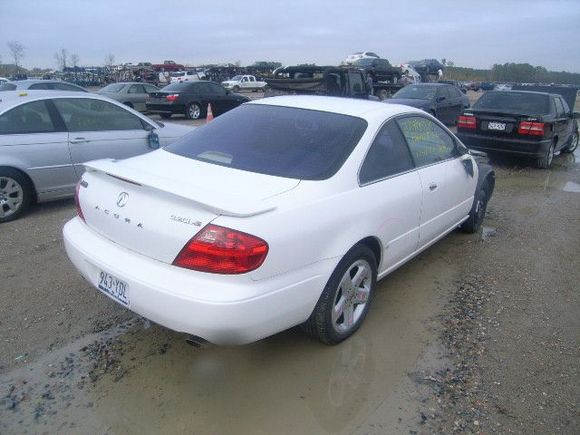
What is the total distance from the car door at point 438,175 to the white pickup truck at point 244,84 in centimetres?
3231

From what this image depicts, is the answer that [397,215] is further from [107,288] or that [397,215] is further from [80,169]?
[80,169]

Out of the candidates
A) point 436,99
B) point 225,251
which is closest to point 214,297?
point 225,251

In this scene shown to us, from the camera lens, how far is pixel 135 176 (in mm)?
2660

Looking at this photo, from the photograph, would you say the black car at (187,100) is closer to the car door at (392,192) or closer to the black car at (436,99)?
the black car at (436,99)

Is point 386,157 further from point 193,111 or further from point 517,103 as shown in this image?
point 193,111

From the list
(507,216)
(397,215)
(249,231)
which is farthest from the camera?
(507,216)

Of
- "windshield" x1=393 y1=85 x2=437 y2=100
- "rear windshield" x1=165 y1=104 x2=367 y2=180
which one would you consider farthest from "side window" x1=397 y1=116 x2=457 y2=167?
"windshield" x1=393 y1=85 x2=437 y2=100

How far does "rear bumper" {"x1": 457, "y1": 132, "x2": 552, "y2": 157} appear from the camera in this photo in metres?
8.54

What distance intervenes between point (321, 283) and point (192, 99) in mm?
14805

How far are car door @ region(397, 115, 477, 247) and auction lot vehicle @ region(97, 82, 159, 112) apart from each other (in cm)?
1439

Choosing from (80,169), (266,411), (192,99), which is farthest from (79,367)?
(192,99)

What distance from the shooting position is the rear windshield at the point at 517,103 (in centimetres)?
896

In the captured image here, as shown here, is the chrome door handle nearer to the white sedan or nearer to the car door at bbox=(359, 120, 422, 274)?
the white sedan

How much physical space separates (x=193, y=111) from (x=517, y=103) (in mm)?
10925
